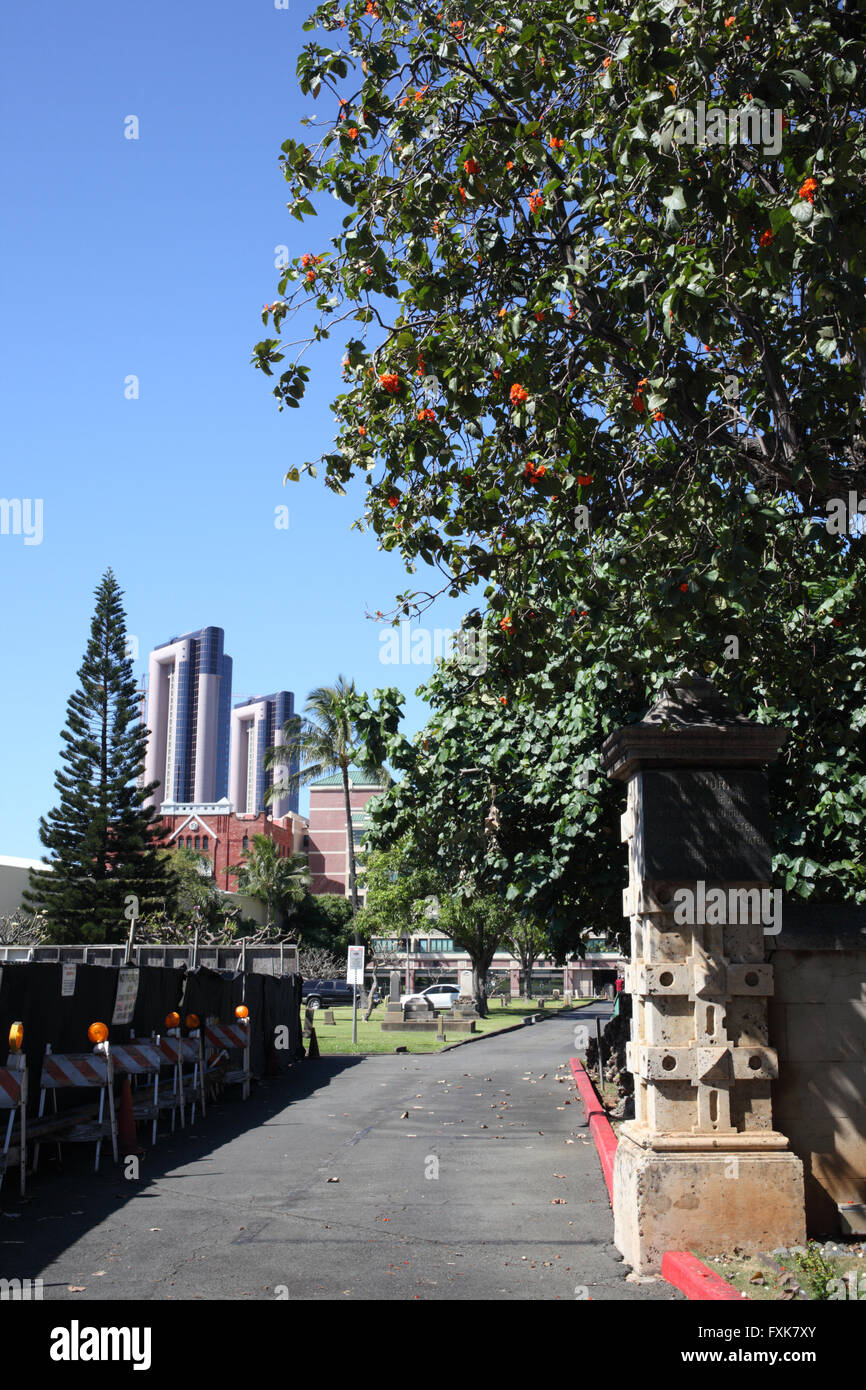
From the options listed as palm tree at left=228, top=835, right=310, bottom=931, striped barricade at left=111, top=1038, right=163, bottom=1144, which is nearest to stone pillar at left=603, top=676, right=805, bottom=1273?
striped barricade at left=111, top=1038, right=163, bottom=1144

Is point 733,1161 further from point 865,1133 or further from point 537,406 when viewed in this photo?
point 537,406

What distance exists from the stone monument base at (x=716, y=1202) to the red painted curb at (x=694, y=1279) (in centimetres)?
12

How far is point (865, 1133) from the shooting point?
7.91 m

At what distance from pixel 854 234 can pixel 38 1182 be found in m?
10.5

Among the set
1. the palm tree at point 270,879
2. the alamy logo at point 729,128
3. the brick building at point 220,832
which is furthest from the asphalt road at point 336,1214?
the brick building at point 220,832

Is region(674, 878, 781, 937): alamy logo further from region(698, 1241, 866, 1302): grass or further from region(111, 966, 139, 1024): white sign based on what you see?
region(111, 966, 139, 1024): white sign

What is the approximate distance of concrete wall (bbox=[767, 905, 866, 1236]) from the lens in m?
7.88

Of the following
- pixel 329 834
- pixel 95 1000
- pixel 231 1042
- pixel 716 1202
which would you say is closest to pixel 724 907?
pixel 716 1202

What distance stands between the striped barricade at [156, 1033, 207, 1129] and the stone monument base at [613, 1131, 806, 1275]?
866 cm

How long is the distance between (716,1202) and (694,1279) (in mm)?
764

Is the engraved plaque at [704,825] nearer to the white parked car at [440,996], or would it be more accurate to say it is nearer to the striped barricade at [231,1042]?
the striped barricade at [231,1042]
